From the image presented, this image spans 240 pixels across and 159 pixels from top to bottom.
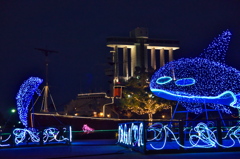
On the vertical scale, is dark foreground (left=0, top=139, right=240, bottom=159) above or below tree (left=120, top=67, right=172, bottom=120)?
below

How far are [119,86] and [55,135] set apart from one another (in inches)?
1095

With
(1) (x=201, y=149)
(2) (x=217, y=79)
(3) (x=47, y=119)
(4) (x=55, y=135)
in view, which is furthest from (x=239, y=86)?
(3) (x=47, y=119)

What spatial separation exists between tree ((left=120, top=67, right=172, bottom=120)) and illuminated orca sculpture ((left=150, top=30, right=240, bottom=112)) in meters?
17.5

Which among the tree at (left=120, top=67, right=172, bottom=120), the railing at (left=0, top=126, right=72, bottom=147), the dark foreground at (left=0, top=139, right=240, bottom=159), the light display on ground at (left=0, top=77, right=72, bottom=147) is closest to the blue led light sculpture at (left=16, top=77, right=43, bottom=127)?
the light display on ground at (left=0, top=77, right=72, bottom=147)

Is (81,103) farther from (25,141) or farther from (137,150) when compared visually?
(137,150)

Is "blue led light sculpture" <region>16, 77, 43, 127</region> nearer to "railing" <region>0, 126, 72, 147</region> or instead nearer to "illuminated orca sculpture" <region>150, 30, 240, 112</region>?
"railing" <region>0, 126, 72, 147</region>

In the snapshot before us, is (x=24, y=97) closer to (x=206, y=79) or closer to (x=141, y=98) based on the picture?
(x=206, y=79)

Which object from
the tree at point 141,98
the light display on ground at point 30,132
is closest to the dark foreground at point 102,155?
the light display on ground at point 30,132

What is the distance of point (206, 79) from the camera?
19047 mm

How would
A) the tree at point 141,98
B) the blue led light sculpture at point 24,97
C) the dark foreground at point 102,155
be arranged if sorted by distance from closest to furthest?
the dark foreground at point 102,155
the blue led light sculpture at point 24,97
the tree at point 141,98

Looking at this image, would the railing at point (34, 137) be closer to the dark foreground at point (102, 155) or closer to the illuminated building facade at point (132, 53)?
the dark foreground at point (102, 155)

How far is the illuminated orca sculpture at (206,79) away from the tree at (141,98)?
57.3ft

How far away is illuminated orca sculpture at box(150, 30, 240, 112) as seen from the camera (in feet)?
62.1

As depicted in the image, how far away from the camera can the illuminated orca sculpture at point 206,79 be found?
18.9 metres
